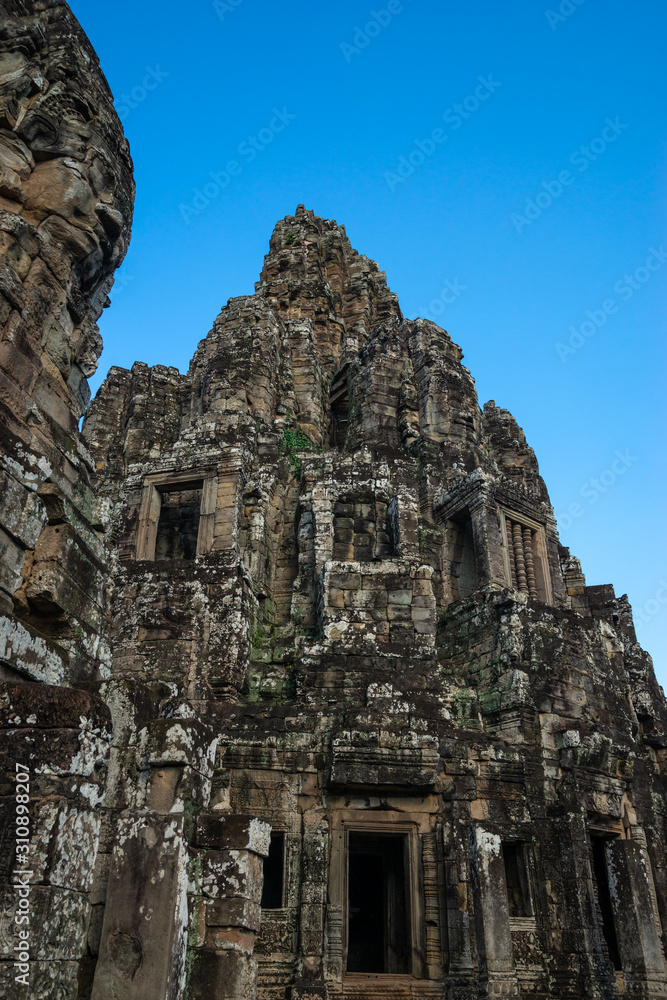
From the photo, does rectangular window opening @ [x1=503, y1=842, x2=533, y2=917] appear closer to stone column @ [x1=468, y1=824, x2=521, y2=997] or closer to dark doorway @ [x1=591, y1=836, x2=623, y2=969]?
dark doorway @ [x1=591, y1=836, x2=623, y2=969]

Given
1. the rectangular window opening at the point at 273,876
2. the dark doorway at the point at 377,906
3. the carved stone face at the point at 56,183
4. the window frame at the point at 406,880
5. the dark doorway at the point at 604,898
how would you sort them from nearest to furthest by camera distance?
the carved stone face at the point at 56,183 < the window frame at the point at 406,880 < the rectangular window opening at the point at 273,876 < the dark doorway at the point at 377,906 < the dark doorway at the point at 604,898

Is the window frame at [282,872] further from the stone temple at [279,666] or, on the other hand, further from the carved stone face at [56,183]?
the carved stone face at [56,183]

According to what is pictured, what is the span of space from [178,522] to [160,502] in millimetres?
793

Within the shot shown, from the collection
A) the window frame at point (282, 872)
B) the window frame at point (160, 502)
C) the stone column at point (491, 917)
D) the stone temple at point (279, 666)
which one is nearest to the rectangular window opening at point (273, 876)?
the stone temple at point (279, 666)

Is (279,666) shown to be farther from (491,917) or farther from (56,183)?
(56,183)

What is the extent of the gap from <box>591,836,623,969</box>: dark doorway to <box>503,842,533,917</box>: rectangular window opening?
182cm

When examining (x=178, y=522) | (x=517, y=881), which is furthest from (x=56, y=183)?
(x=178, y=522)

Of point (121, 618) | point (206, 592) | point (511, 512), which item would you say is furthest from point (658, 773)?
point (121, 618)

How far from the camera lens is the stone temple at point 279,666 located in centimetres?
467

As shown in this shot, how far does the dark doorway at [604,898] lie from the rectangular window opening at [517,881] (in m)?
1.82

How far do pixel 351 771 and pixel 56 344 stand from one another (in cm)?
861

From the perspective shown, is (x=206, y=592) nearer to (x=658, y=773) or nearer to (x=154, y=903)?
(x=154, y=903)

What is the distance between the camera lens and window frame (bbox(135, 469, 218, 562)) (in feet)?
54.6

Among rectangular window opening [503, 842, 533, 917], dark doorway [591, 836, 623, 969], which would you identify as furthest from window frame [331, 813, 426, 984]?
dark doorway [591, 836, 623, 969]
